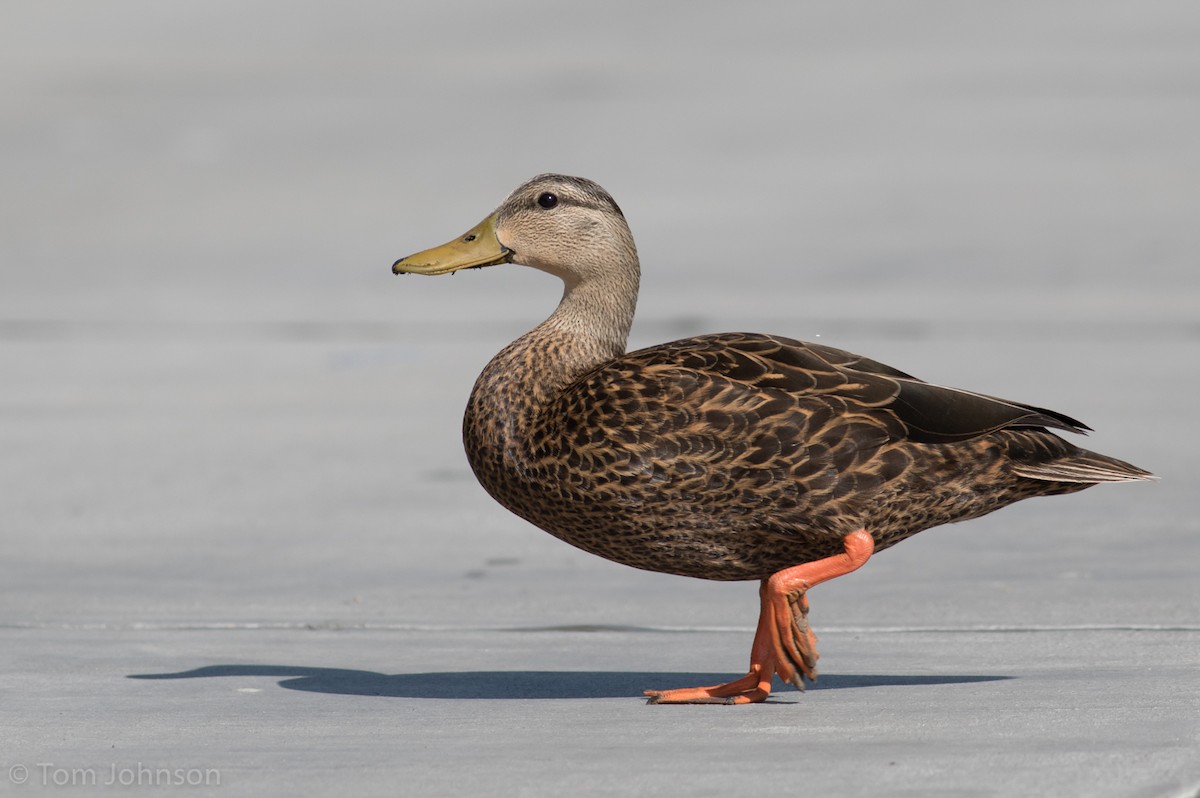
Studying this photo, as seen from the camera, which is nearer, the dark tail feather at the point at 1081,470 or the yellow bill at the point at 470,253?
the dark tail feather at the point at 1081,470

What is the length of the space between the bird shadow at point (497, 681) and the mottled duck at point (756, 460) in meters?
0.24

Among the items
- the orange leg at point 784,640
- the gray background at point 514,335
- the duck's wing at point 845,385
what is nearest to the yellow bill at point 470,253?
the duck's wing at point 845,385

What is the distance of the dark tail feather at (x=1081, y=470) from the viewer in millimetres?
4918

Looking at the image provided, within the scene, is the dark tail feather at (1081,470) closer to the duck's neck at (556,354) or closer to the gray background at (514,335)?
the gray background at (514,335)

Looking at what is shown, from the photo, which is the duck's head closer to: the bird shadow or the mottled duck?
the mottled duck

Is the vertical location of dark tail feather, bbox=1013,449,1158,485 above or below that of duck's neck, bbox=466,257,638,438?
below

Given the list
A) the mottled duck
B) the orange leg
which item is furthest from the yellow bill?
the orange leg

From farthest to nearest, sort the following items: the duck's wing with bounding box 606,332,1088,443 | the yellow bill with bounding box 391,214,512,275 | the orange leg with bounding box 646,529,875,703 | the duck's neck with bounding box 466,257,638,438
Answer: the yellow bill with bounding box 391,214,512,275 → the duck's neck with bounding box 466,257,638,438 → the duck's wing with bounding box 606,332,1088,443 → the orange leg with bounding box 646,529,875,703

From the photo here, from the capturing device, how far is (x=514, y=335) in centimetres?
1139

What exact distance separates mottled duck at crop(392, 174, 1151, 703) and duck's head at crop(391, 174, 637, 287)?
0.37 metres

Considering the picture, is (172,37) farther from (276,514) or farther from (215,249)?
(276,514)

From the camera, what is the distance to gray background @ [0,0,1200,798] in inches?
169

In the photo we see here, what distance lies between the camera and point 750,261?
13.4 metres

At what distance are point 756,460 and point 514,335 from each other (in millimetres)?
6770
